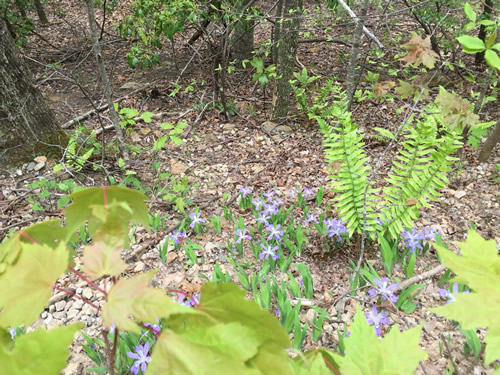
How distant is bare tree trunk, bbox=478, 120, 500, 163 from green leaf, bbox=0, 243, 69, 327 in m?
4.00

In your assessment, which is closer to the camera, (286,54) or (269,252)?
(269,252)

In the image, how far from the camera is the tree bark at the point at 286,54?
3.73 m

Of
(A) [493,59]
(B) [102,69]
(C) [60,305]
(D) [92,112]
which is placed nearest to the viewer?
(A) [493,59]

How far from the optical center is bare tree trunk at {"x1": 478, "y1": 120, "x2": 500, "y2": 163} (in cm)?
326

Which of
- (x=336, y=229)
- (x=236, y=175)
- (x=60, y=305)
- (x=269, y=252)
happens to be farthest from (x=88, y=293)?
(x=236, y=175)

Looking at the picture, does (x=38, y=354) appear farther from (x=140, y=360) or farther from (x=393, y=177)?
(x=393, y=177)

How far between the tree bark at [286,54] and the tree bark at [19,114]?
2718 millimetres

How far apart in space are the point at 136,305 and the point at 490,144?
4.05m

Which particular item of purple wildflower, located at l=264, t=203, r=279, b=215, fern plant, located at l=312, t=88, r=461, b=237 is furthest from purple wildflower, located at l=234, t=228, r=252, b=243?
fern plant, located at l=312, t=88, r=461, b=237

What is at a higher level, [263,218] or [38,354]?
[38,354]

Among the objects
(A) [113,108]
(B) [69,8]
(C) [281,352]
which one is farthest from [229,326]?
(B) [69,8]

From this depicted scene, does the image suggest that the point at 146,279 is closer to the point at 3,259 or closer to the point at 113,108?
the point at 3,259

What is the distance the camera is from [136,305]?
1.47 ft

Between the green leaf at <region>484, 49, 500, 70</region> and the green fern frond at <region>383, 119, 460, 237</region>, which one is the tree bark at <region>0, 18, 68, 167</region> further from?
the green leaf at <region>484, 49, 500, 70</region>
